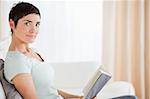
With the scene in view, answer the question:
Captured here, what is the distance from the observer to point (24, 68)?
1.54 metres

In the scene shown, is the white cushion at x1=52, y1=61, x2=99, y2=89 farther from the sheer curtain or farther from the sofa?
the sheer curtain

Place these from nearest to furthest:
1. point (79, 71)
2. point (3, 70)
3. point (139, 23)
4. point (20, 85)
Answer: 1. point (20, 85)
2. point (3, 70)
3. point (79, 71)
4. point (139, 23)

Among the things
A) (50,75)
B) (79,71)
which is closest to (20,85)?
(50,75)

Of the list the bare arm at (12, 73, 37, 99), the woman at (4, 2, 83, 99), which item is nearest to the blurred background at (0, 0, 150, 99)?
the woman at (4, 2, 83, 99)

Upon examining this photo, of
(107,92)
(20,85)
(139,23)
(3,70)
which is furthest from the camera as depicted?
(139,23)

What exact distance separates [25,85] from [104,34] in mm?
1854

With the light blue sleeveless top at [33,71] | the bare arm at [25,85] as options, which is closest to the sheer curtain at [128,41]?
the light blue sleeveless top at [33,71]

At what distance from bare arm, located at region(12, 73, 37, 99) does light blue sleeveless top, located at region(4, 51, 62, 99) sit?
0.9 inches

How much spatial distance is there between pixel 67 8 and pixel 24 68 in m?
1.78

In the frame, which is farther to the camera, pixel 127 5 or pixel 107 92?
pixel 127 5

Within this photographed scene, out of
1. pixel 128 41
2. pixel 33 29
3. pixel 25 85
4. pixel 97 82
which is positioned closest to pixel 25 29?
pixel 33 29

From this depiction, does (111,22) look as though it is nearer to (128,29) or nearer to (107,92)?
(128,29)

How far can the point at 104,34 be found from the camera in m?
3.26

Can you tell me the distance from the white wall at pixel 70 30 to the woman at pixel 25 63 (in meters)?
1.56
